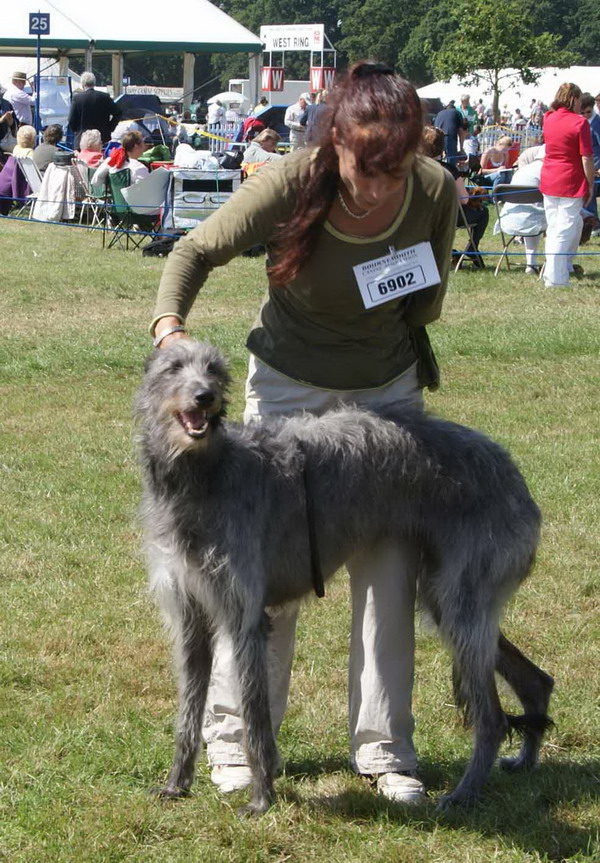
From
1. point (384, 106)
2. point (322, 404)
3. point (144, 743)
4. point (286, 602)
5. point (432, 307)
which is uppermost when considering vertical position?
point (384, 106)

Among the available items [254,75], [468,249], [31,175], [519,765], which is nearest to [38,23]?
[31,175]

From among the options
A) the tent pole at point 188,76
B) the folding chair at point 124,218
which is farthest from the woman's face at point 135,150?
the tent pole at point 188,76

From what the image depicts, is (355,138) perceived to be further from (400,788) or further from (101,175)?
(101,175)

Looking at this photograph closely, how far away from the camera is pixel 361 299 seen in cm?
339

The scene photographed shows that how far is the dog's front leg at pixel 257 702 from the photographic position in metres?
3.24

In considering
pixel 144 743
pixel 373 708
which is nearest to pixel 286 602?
pixel 373 708

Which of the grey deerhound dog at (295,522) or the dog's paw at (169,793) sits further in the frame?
the dog's paw at (169,793)

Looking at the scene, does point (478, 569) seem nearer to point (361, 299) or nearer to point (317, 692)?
point (361, 299)

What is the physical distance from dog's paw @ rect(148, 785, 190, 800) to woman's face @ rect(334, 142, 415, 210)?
6.21ft

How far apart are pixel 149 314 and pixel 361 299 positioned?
27.6 feet

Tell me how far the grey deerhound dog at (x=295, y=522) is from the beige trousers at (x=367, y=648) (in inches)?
3.9

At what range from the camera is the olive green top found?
3328 mm

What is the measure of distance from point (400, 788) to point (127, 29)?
31391 millimetres

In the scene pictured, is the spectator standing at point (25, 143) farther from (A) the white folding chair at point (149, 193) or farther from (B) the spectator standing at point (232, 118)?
(B) the spectator standing at point (232, 118)
